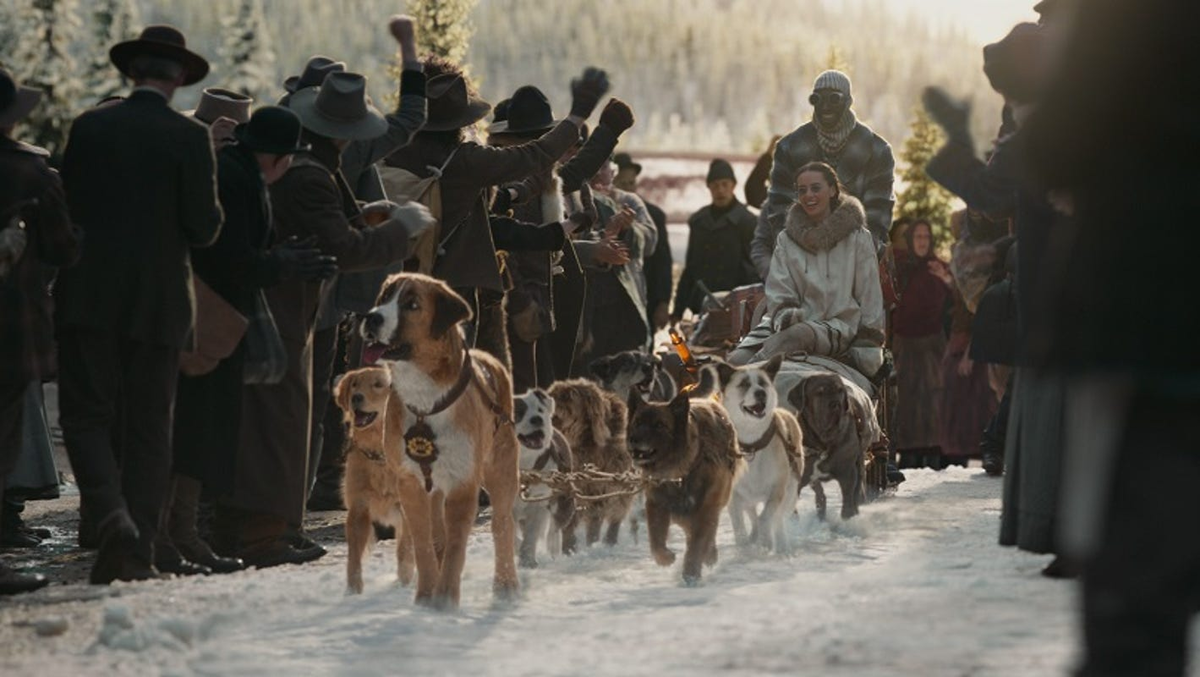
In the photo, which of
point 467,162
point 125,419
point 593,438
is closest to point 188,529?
point 125,419

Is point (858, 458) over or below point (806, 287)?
below

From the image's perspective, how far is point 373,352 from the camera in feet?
32.9

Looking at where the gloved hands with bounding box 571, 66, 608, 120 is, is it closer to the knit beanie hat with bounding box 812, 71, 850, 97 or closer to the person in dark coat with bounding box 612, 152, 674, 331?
the knit beanie hat with bounding box 812, 71, 850, 97

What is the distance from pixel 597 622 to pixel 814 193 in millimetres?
6341

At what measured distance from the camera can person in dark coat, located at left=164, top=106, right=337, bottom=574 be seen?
1118 cm

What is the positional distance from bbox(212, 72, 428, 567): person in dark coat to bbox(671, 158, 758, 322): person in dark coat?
10156 mm

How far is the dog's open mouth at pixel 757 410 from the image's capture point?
41.9 ft

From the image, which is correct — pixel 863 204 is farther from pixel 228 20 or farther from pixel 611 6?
pixel 611 6

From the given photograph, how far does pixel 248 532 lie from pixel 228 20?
8280 cm

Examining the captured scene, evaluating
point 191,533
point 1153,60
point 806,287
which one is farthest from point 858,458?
point 1153,60

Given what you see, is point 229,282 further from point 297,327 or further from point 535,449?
point 535,449

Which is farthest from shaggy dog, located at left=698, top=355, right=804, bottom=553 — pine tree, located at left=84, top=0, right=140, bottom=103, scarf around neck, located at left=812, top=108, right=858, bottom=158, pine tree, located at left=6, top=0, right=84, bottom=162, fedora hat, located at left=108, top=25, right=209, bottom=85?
pine tree, located at left=84, top=0, right=140, bottom=103

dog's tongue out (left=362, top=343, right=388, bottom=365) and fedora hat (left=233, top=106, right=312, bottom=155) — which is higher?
fedora hat (left=233, top=106, right=312, bottom=155)

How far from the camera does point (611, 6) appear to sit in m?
127
